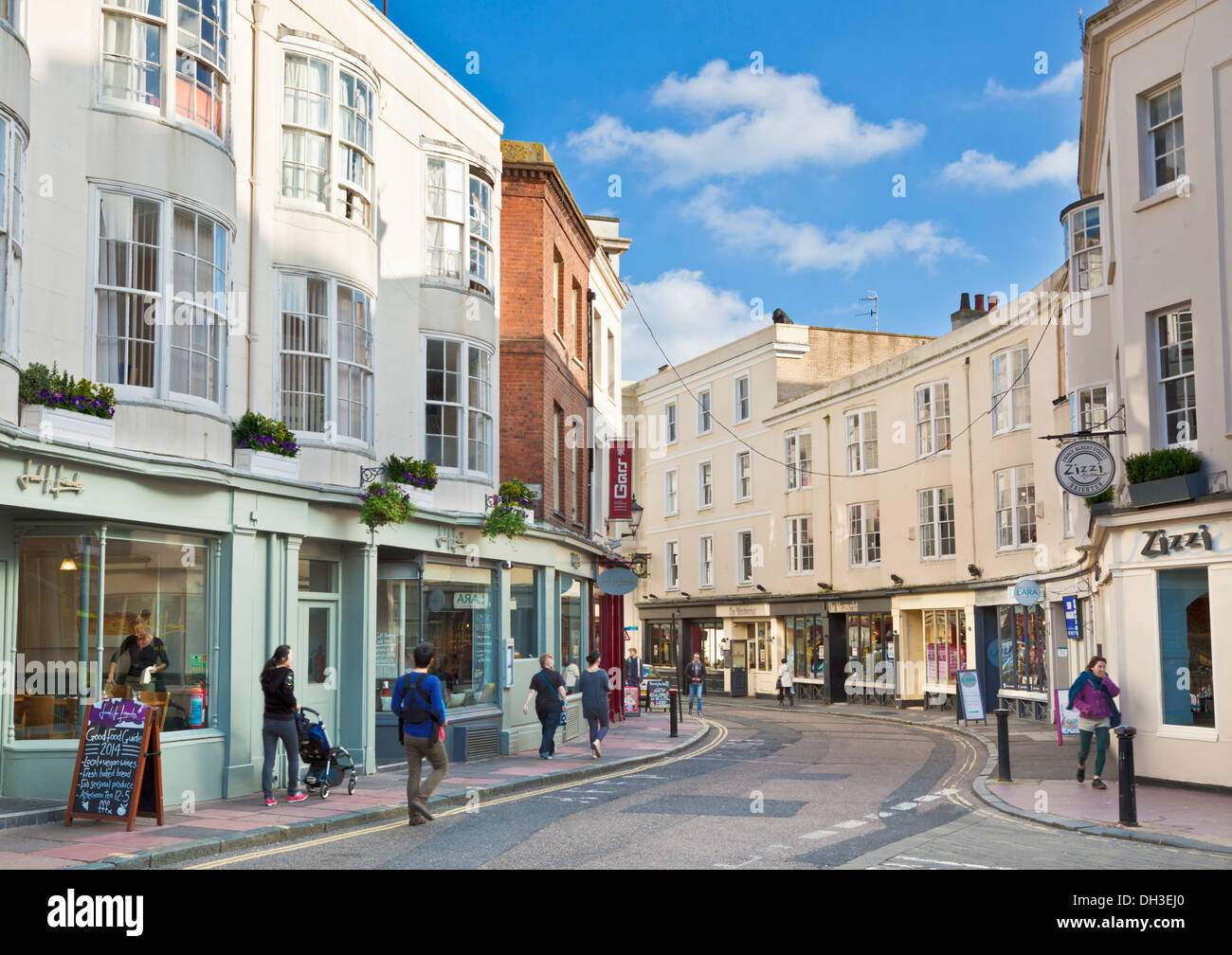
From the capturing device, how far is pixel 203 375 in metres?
13.6

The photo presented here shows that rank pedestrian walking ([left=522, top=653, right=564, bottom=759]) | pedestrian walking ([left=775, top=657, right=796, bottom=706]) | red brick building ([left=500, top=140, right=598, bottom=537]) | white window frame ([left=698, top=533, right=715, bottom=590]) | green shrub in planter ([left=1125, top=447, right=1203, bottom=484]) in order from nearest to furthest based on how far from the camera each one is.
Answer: green shrub in planter ([left=1125, top=447, right=1203, bottom=484]) < pedestrian walking ([left=522, top=653, right=564, bottom=759]) < red brick building ([left=500, top=140, right=598, bottom=537]) < pedestrian walking ([left=775, top=657, right=796, bottom=706]) < white window frame ([left=698, top=533, right=715, bottom=590])

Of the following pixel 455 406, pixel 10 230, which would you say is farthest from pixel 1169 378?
pixel 10 230

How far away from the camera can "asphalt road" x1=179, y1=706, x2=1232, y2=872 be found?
9891 mm

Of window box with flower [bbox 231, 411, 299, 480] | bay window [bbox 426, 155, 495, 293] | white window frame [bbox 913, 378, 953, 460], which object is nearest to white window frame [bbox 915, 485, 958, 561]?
white window frame [bbox 913, 378, 953, 460]

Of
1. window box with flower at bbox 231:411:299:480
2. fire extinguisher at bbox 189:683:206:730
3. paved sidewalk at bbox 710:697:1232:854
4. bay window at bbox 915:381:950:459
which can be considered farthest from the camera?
bay window at bbox 915:381:950:459

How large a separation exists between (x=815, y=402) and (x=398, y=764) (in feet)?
83.5

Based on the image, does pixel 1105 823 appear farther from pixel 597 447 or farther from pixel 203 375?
pixel 597 447

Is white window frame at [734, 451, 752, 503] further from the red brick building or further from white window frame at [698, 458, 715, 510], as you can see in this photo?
the red brick building

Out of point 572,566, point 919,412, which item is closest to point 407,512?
point 572,566

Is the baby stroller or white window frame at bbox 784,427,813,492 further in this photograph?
white window frame at bbox 784,427,813,492

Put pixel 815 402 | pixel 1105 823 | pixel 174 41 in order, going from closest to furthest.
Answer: pixel 1105 823 → pixel 174 41 → pixel 815 402

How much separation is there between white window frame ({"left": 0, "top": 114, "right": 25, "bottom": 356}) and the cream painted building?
13.2m

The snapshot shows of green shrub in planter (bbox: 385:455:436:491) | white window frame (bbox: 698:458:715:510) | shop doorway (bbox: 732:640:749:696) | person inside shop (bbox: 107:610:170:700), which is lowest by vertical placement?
shop doorway (bbox: 732:640:749:696)

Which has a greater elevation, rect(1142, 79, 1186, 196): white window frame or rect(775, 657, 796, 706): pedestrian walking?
rect(1142, 79, 1186, 196): white window frame
